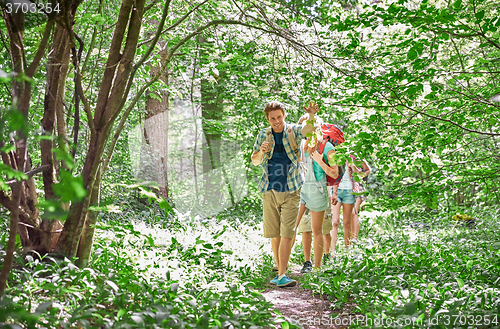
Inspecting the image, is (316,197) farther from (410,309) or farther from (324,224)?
(410,309)

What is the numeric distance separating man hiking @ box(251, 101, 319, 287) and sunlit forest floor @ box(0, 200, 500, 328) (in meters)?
0.46

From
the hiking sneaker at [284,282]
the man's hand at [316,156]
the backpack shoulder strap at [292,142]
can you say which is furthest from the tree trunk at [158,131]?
the hiking sneaker at [284,282]

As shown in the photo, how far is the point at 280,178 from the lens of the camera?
14.0 feet

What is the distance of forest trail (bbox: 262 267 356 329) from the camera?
2.89 meters

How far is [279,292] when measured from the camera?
3906 mm

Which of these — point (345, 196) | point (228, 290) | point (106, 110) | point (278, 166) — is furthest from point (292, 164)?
point (106, 110)

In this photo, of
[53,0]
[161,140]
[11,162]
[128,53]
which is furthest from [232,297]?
[161,140]

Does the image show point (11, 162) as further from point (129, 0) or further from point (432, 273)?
point (432, 273)

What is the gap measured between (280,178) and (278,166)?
0.47 ft

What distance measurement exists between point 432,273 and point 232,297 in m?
1.98

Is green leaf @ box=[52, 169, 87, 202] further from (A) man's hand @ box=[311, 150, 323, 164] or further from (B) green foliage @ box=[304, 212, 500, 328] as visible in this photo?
(A) man's hand @ box=[311, 150, 323, 164]

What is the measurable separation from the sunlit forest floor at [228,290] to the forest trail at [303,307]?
0.06 feet

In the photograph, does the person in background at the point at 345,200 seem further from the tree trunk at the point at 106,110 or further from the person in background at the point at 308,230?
the tree trunk at the point at 106,110
